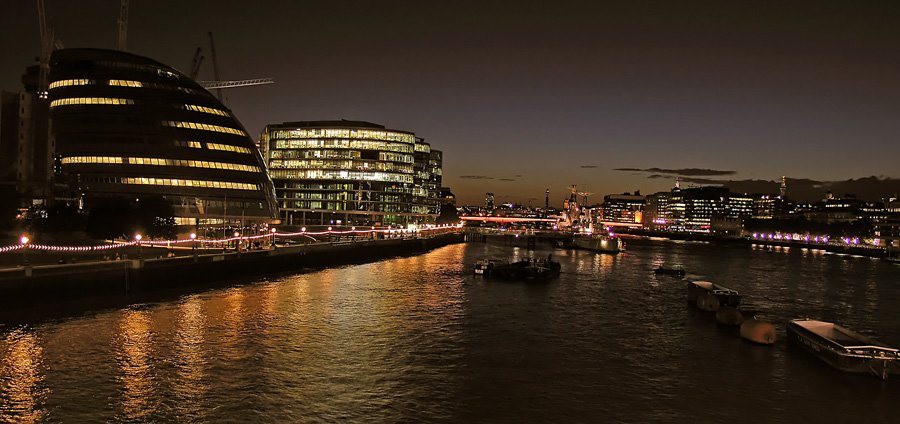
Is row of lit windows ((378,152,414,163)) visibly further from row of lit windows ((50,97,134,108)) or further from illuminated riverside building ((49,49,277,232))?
row of lit windows ((50,97,134,108))

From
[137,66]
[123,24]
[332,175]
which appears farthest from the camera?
[332,175]

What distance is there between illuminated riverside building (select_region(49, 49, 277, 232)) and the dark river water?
182ft

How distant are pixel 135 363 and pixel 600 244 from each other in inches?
3856

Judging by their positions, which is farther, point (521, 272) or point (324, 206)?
point (324, 206)

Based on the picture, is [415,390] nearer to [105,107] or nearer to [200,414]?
[200,414]

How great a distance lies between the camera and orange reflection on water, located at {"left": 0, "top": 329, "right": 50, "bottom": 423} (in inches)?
716

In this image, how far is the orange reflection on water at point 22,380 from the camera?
1819 cm

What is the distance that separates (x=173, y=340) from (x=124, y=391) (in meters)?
7.44

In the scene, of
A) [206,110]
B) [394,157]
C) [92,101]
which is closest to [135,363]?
[206,110]

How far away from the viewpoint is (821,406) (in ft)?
68.8

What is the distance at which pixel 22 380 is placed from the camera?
21.1 metres

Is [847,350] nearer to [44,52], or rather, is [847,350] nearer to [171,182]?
[171,182]

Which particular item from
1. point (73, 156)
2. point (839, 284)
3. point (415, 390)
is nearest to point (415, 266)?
point (839, 284)

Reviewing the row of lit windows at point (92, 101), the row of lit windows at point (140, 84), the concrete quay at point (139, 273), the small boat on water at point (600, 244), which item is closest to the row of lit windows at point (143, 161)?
the row of lit windows at point (92, 101)
